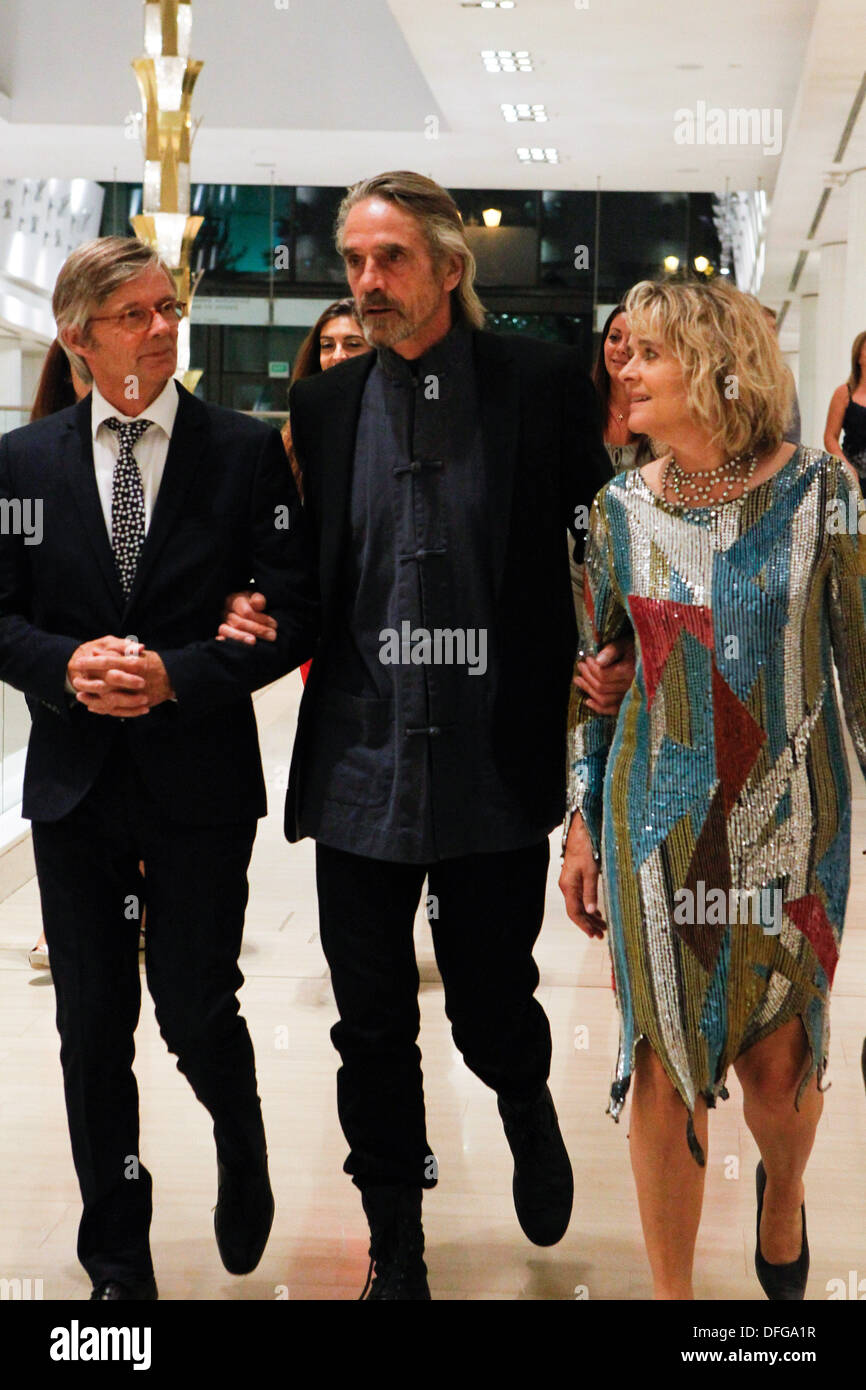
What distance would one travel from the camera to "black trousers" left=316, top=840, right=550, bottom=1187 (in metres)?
2.83

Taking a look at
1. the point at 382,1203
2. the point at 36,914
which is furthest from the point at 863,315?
the point at 382,1203

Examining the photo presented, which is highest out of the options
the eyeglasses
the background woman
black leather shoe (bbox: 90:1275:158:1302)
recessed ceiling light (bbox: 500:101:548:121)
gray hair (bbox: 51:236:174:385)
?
recessed ceiling light (bbox: 500:101:548:121)

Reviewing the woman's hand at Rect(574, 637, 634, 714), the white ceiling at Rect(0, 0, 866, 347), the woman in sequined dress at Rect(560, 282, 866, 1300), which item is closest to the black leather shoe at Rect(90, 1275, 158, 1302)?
the woman in sequined dress at Rect(560, 282, 866, 1300)

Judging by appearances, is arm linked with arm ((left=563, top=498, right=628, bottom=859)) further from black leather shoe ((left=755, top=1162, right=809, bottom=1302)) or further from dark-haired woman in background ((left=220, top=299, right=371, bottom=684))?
dark-haired woman in background ((left=220, top=299, right=371, bottom=684))

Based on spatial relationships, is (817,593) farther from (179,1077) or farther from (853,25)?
(853,25)

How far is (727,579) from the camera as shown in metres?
2.49

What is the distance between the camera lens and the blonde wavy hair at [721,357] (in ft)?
8.00

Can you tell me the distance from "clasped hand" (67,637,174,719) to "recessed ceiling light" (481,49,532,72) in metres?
10.1

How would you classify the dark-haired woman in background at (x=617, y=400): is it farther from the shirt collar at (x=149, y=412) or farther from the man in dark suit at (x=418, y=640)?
the shirt collar at (x=149, y=412)

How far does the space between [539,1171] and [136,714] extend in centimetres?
117

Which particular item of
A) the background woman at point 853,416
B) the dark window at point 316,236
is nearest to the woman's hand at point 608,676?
the background woman at point 853,416

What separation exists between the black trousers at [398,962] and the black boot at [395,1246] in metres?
0.03

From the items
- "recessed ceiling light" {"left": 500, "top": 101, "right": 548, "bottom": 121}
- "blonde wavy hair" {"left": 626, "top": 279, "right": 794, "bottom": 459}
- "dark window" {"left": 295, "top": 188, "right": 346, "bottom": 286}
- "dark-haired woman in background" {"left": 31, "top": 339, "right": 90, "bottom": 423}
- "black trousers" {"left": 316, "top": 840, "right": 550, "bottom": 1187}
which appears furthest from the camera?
"dark window" {"left": 295, "top": 188, "right": 346, "bottom": 286}
